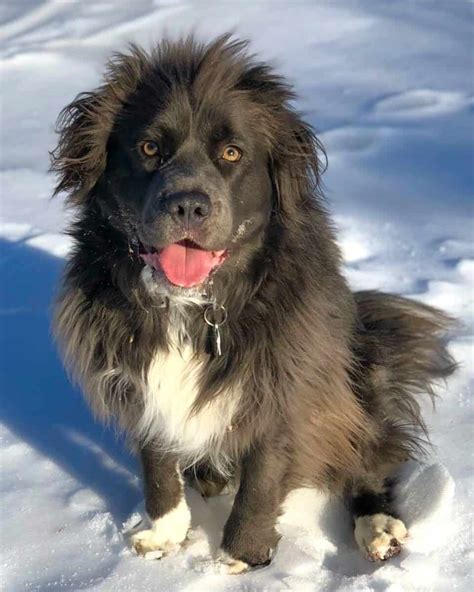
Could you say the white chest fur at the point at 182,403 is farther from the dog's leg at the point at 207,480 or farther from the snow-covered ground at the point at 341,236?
the snow-covered ground at the point at 341,236

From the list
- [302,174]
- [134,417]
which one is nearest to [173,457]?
[134,417]

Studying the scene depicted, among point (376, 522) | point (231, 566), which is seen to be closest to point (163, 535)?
point (231, 566)

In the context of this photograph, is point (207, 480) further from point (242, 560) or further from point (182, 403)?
point (182, 403)

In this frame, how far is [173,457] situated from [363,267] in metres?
1.97

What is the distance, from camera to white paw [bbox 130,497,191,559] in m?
3.35

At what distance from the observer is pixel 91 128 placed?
10.4ft

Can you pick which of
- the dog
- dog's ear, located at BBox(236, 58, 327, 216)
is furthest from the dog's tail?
dog's ear, located at BBox(236, 58, 327, 216)

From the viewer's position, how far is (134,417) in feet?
10.9

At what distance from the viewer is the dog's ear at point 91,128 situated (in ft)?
10.4

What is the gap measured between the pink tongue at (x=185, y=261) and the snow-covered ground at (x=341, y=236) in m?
1.04


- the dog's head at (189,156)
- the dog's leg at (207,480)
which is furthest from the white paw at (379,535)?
the dog's head at (189,156)

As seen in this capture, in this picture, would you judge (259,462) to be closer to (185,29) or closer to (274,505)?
(274,505)

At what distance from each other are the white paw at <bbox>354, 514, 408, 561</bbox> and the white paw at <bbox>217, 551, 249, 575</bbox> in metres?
0.42

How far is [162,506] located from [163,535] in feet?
0.34
